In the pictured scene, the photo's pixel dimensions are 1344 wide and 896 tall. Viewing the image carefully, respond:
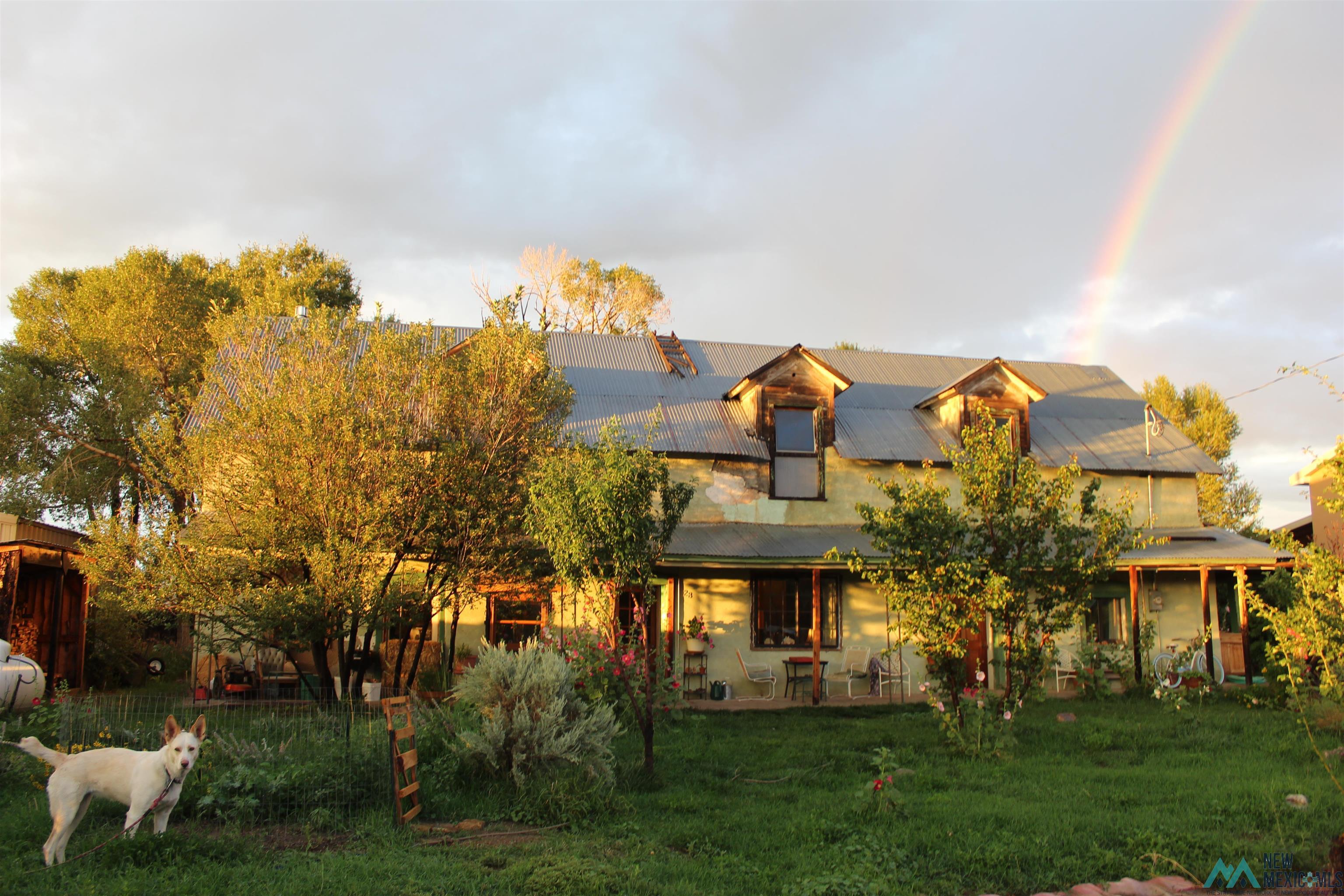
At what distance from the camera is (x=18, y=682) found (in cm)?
1096

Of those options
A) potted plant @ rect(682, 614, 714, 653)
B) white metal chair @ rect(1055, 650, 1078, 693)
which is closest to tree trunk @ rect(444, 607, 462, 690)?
potted plant @ rect(682, 614, 714, 653)

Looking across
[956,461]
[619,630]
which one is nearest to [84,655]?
[619,630]

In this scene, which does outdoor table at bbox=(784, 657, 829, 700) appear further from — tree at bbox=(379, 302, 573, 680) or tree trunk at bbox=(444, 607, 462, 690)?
tree trunk at bbox=(444, 607, 462, 690)

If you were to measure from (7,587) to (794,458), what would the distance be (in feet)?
43.9

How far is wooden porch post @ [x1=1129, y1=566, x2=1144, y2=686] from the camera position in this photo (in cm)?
1674

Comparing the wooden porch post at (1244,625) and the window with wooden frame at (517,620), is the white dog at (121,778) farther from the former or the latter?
the wooden porch post at (1244,625)

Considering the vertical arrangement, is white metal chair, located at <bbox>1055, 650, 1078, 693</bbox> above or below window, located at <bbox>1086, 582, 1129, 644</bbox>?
below

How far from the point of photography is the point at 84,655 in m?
17.8

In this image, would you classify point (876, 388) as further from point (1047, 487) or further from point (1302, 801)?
point (1302, 801)

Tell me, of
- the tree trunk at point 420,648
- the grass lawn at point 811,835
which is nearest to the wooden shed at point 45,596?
the tree trunk at point 420,648

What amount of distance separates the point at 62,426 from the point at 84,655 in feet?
31.3

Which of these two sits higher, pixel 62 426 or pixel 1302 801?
pixel 62 426

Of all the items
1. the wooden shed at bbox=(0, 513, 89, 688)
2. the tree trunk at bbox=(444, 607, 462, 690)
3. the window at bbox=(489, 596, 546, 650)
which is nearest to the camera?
the wooden shed at bbox=(0, 513, 89, 688)

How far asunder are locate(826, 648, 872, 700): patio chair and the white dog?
1240cm
